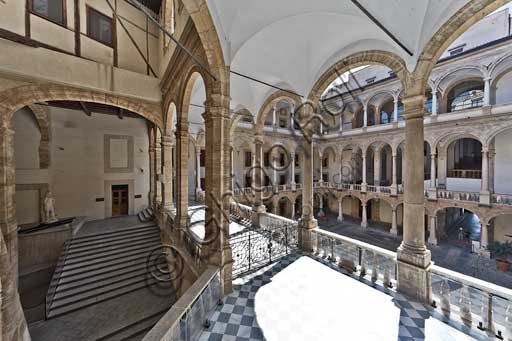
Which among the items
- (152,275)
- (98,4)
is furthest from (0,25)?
(152,275)

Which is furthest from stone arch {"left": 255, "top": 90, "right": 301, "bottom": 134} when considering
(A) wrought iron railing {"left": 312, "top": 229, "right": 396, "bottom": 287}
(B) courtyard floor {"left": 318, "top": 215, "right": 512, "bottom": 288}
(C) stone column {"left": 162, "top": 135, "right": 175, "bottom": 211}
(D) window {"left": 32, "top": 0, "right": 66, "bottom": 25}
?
(B) courtyard floor {"left": 318, "top": 215, "right": 512, "bottom": 288}

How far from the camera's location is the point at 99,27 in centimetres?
930

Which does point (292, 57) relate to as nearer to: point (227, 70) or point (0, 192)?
point (227, 70)

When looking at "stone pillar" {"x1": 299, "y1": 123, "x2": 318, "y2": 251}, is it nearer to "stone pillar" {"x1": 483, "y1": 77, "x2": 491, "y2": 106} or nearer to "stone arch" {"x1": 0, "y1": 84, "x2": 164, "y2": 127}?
"stone arch" {"x1": 0, "y1": 84, "x2": 164, "y2": 127}

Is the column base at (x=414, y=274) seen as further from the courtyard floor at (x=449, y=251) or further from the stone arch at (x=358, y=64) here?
the courtyard floor at (x=449, y=251)

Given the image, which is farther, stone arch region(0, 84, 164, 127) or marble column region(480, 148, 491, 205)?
marble column region(480, 148, 491, 205)

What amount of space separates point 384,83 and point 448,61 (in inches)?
162

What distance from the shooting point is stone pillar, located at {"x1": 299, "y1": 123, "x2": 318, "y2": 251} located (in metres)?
6.93

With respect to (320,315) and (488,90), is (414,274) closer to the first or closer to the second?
(320,315)

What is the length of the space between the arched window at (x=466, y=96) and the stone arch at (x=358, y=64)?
14904 mm

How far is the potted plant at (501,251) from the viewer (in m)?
11.1

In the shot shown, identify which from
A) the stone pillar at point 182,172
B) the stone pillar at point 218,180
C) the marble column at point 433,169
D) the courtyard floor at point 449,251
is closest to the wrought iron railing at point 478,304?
the stone pillar at point 218,180

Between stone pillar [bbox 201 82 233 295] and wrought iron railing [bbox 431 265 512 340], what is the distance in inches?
176

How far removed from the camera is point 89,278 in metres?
7.82
